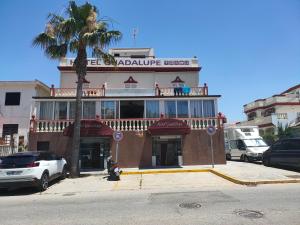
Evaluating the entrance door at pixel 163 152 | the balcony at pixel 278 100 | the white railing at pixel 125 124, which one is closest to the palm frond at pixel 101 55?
the white railing at pixel 125 124

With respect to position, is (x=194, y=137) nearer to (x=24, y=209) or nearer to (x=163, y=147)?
(x=163, y=147)

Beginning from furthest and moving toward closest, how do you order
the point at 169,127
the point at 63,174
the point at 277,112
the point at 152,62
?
the point at 277,112 → the point at 152,62 → the point at 169,127 → the point at 63,174

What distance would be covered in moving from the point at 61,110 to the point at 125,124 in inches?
207

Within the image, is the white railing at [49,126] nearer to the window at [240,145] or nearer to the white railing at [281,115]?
the window at [240,145]

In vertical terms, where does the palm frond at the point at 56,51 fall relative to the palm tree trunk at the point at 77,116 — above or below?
above

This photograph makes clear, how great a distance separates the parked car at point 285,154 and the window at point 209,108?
16.5ft

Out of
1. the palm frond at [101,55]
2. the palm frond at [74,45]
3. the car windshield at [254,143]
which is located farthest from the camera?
the car windshield at [254,143]

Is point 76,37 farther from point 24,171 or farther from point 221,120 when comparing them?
point 221,120

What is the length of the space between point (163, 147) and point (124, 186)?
8897 mm

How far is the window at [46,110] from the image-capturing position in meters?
21.7

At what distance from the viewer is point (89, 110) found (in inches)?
872

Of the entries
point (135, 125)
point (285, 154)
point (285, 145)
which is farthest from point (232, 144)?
point (135, 125)

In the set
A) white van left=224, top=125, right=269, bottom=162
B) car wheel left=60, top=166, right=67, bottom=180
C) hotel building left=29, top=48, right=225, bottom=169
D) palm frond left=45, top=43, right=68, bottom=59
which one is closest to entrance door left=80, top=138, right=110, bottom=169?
hotel building left=29, top=48, right=225, bottom=169

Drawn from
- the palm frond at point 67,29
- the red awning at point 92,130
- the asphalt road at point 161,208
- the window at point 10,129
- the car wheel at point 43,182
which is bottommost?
the asphalt road at point 161,208
